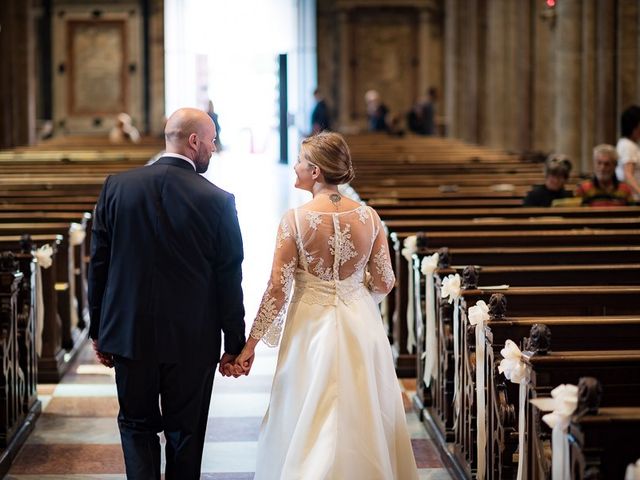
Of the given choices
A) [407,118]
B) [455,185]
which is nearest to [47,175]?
[455,185]

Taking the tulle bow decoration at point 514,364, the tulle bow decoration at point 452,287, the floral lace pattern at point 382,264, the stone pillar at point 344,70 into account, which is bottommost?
the tulle bow decoration at point 514,364

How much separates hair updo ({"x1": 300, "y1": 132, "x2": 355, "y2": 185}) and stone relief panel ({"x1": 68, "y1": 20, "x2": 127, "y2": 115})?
21.5 meters

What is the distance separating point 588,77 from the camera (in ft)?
45.2

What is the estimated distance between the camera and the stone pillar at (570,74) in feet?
45.9

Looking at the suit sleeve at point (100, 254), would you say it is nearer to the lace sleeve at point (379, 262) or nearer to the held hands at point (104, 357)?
the held hands at point (104, 357)

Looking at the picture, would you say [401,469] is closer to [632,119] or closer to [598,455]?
[598,455]

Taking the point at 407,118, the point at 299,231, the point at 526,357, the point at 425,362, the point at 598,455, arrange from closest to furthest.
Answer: the point at 598,455
the point at 526,357
the point at 299,231
the point at 425,362
the point at 407,118

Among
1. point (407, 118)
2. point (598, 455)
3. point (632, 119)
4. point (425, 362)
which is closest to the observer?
point (598, 455)

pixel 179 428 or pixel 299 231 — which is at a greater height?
pixel 299 231

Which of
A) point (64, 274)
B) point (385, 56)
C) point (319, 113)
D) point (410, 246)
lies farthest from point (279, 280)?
point (385, 56)

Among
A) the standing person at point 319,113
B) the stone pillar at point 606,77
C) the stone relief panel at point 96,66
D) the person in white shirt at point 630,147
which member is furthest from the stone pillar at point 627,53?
the stone relief panel at point 96,66

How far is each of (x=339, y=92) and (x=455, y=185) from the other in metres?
14.2

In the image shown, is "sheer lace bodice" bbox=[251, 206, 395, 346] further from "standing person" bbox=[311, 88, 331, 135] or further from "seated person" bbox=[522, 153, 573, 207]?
"standing person" bbox=[311, 88, 331, 135]

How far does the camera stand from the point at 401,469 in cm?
423
